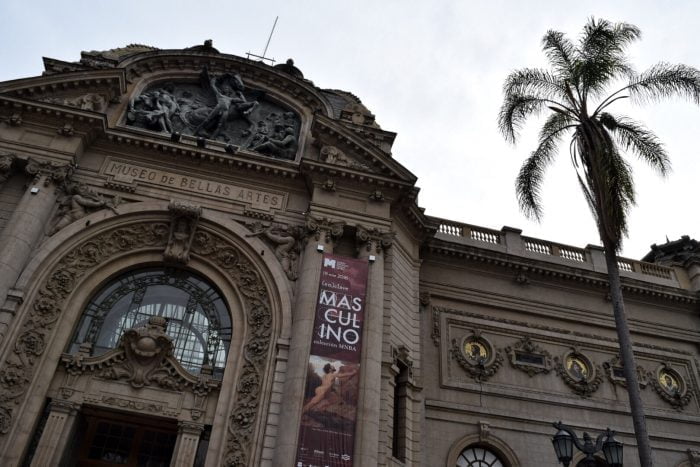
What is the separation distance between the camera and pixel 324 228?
57.3 feet

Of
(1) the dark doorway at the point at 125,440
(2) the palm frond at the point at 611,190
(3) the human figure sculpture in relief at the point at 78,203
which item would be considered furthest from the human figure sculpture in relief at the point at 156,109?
(2) the palm frond at the point at 611,190

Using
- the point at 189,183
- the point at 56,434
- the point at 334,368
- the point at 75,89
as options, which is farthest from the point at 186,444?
the point at 75,89

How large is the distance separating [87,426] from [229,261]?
6.15m

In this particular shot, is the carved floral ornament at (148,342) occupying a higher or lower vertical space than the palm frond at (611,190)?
lower

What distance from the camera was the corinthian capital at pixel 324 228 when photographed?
A: 56.9 feet

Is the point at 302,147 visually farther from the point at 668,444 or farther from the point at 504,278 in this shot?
the point at 668,444

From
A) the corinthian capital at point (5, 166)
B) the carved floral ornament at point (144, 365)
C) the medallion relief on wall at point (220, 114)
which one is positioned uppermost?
the medallion relief on wall at point (220, 114)

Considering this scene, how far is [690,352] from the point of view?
75.5 feet

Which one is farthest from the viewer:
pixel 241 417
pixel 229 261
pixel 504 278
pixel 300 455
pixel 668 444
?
pixel 504 278

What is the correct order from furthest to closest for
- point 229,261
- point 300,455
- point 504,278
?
point 504,278
point 229,261
point 300,455

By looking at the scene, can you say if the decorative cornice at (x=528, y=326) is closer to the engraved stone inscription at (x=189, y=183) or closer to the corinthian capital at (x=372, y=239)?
the corinthian capital at (x=372, y=239)

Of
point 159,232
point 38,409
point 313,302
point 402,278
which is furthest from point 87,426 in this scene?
point 402,278

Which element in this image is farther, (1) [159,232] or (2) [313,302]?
(1) [159,232]

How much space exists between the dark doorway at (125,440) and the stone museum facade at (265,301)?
0.18ft
